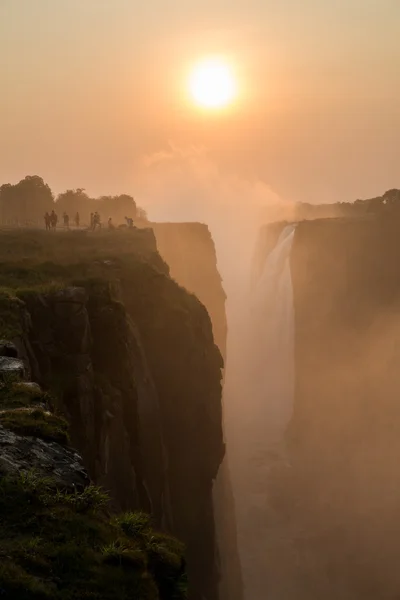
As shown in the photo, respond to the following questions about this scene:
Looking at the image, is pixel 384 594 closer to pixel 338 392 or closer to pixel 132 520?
pixel 338 392

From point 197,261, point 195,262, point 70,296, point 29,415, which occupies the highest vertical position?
point 197,261

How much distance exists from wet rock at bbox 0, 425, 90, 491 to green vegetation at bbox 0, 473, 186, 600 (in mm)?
375

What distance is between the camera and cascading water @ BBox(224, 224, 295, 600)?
247ft

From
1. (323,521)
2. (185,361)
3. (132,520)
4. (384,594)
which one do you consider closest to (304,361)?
(323,521)

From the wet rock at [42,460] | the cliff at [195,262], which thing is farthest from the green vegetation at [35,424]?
the cliff at [195,262]

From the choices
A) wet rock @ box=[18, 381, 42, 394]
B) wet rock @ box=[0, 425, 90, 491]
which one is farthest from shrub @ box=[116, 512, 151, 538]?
wet rock @ box=[18, 381, 42, 394]

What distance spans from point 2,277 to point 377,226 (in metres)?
71.8

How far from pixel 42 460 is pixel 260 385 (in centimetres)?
9981

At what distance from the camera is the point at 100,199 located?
357 feet

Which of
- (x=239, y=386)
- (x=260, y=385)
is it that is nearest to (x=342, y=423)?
(x=260, y=385)

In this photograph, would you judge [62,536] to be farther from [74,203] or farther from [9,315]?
[74,203]

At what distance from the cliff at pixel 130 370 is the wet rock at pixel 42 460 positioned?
28.0 ft

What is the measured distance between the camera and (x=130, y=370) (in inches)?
1043

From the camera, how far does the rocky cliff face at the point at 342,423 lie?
5681 centimetres
